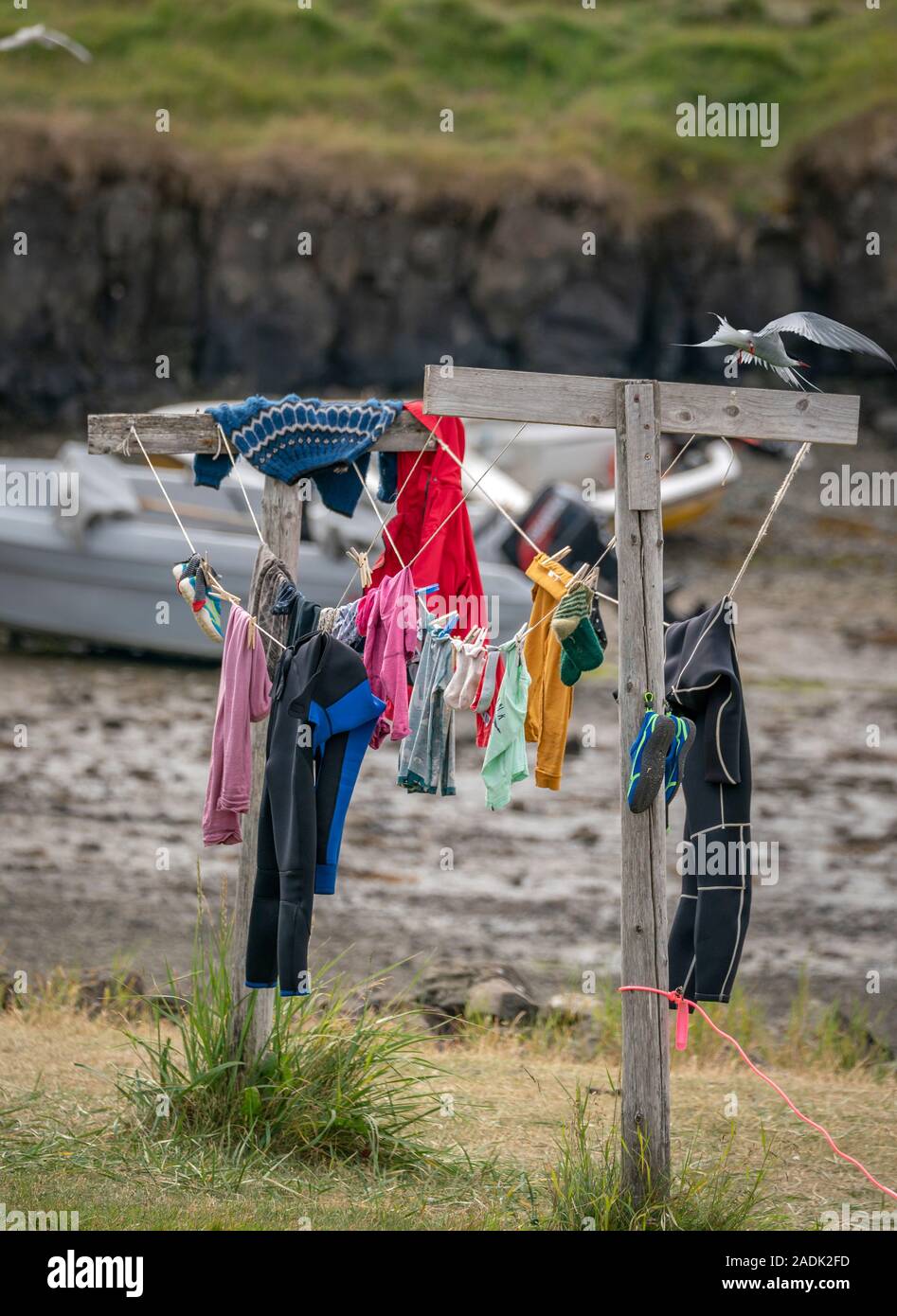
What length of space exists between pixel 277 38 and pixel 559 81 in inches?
A: 186

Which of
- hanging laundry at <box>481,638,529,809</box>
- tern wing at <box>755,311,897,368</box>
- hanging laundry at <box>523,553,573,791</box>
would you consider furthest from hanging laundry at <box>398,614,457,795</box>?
tern wing at <box>755,311,897,368</box>

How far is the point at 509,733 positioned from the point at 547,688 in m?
0.18

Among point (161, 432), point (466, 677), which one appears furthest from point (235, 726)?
point (161, 432)

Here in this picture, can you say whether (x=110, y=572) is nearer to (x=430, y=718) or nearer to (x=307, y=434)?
(x=307, y=434)

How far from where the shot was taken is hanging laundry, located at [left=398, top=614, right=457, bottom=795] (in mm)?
4742

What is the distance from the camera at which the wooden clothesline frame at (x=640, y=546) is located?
4430 millimetres

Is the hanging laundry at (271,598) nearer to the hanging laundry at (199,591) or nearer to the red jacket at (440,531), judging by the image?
the hanging laundry at (199,591)

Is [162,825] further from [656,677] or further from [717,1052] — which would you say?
[656,677]

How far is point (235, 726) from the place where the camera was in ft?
15.5

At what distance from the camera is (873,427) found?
855 inches

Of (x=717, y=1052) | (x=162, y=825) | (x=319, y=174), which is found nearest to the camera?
(x=717, y=1052)

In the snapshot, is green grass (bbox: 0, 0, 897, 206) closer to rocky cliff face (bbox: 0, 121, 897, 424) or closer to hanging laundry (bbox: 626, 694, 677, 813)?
rocky cliff face (bbox: 0, 121, 897, 424)

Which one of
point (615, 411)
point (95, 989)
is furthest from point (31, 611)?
point (615, 411)

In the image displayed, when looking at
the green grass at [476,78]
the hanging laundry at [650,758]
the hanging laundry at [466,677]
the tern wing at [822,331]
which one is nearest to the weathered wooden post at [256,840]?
the hanging laundry at [466,677]
